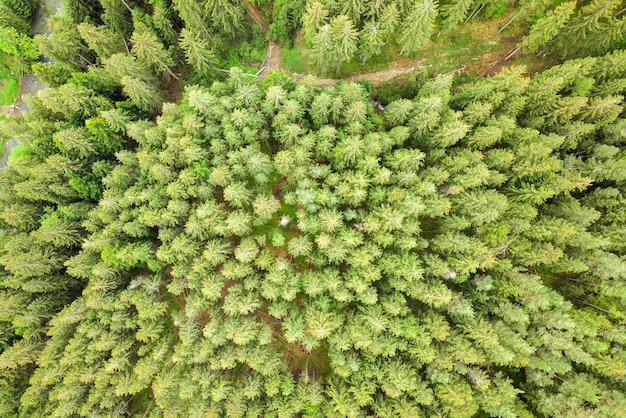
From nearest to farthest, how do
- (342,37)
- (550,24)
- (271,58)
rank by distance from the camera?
(550,24)
(342,37)
(271,58)

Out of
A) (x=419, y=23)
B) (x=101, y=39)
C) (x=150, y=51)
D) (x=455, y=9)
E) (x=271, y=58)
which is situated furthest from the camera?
(x=271, y=58)

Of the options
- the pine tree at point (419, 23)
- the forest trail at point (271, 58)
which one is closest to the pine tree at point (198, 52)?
the forest trail at point (271, 58)

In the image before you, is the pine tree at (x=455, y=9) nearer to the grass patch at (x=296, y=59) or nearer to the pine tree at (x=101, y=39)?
the grass patch at (x=296, y=59)

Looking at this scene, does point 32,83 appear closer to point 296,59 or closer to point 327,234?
point 296,59

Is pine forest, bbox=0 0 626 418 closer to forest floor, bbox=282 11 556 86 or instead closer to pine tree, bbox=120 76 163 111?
pine tree, bbox=120 76 163 111

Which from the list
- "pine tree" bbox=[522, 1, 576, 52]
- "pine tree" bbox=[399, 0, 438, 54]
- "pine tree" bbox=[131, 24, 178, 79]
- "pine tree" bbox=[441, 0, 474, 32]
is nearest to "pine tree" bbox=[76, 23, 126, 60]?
"pine tree" bbox=[131, 24, 178, 79]

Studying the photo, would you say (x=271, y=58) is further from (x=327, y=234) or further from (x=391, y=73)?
(x=327, y=234)

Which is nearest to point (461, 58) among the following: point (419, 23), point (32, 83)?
point (419, 23)

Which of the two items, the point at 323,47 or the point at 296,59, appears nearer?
the point at 323,47

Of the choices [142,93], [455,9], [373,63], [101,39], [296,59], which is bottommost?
[373,63]

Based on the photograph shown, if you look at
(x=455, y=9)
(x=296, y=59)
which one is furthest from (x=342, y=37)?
(x=455, y=9)

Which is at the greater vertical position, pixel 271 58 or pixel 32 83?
pixel 32 83
